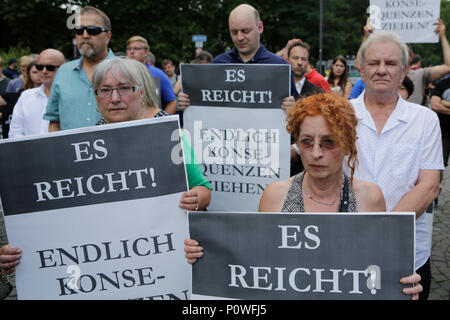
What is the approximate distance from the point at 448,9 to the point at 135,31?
5185 centimetres

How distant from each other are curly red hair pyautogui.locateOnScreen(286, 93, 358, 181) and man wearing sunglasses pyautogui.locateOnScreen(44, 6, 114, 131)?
1.82m

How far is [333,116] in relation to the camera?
2.12 meters

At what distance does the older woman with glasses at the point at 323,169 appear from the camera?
2121 mm

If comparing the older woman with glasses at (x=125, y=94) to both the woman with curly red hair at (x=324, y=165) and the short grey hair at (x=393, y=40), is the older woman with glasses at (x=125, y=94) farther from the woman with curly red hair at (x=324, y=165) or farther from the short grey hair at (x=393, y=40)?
the short grey hair at (x=393, y=40)

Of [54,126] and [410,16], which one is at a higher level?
[410,16]

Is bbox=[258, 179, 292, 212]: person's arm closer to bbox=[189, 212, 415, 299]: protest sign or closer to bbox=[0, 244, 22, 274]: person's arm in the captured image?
bbox=[189, 212, 415, 299]: protest sign

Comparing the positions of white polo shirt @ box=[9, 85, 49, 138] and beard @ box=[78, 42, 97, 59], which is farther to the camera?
white polo shirt @ box=[9, 85, 49, 138]

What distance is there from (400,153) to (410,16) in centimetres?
370

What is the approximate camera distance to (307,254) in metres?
1.95

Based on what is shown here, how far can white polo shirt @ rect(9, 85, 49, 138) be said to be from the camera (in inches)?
180

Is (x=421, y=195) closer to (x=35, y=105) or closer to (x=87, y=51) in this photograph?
(x=87, y=51)

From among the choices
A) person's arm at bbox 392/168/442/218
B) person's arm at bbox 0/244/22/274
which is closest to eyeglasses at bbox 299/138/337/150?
person's arm at bbox 392/168/442/218

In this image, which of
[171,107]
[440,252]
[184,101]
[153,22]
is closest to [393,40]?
[184,101]

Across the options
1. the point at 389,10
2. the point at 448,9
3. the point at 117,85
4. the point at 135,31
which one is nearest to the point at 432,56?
the point at 448,9
